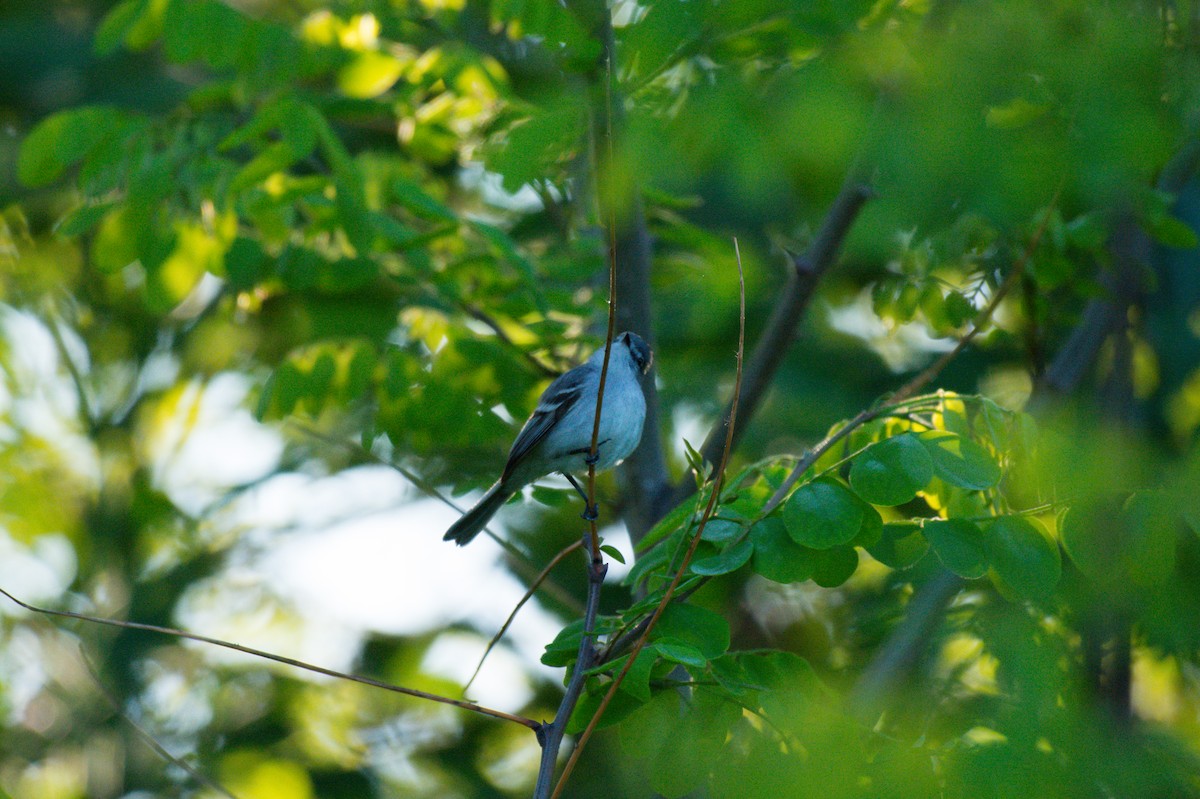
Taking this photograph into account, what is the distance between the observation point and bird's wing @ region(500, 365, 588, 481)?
4641 mm

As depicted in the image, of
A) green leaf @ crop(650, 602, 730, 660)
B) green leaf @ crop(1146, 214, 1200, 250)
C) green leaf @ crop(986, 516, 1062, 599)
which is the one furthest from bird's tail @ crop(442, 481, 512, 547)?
green leaf @ crop(1146, 214, 1200, 250)

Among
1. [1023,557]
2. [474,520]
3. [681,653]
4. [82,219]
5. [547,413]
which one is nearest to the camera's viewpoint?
[681,653]

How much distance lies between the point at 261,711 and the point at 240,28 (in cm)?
470

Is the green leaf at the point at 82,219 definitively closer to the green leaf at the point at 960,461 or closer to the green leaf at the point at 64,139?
the green leaf at the point at 64,139

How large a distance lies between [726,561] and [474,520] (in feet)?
9.10

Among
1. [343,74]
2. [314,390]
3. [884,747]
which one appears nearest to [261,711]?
→ [314,390]

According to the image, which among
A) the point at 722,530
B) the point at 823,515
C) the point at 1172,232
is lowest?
the point at 1172,232

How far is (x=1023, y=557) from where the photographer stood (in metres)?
2.34

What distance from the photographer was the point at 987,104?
211 cm

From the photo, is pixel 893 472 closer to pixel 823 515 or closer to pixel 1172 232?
pixel 823 515

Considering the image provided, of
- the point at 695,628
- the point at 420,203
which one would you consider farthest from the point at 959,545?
the point at 420,203

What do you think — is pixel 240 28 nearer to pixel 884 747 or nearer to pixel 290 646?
pixel 884 747

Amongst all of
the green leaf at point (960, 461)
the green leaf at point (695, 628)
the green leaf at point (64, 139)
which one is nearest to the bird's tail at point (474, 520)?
the green leaf at point (64, 139)

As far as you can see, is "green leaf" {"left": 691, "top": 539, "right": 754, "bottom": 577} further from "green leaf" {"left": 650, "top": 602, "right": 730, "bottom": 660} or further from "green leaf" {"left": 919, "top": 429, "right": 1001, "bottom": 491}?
"green leaf" {"left": 919, "top": 429, "right": 1001, "bottom": 491}
